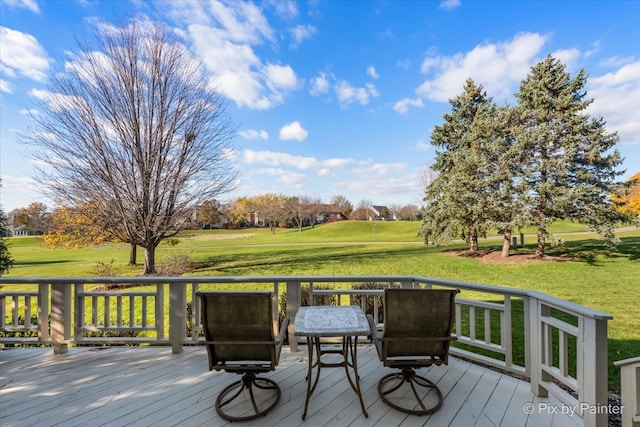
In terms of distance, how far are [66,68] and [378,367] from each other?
1140 centimetres

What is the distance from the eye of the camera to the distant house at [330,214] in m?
55.0

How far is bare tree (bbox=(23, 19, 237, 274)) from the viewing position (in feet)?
26.7

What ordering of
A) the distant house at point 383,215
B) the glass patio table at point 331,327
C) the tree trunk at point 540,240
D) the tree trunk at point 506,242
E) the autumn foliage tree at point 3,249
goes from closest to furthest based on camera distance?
the glass patio table at point 331,327 < the autumn foliage tree at point 3,249 < the tree trunk at point 540,240 < the tree trunk at point 506,242 < the distant house at point 383,215

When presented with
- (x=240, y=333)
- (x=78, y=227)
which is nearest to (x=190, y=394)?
(x=240, y=333)

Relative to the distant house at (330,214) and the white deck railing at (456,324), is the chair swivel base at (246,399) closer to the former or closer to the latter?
the white deck railing at (456,324)

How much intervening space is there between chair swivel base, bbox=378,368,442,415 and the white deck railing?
28.8 inches

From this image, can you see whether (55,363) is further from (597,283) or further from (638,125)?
(638,125)

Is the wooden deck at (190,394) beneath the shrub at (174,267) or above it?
above

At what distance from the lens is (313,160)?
21.9 metres

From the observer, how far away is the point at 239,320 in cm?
210

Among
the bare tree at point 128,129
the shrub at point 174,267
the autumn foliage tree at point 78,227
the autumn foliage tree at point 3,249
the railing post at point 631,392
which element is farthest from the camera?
the shrub at point 174,267

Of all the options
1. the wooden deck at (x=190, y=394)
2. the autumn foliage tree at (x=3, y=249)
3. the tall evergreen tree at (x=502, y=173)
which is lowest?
the wooden deck at (x=190, y=394)

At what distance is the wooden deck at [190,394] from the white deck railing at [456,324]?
0.19 m

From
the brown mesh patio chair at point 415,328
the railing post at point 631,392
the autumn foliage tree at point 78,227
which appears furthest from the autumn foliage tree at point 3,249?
the railing post at point 631,392
